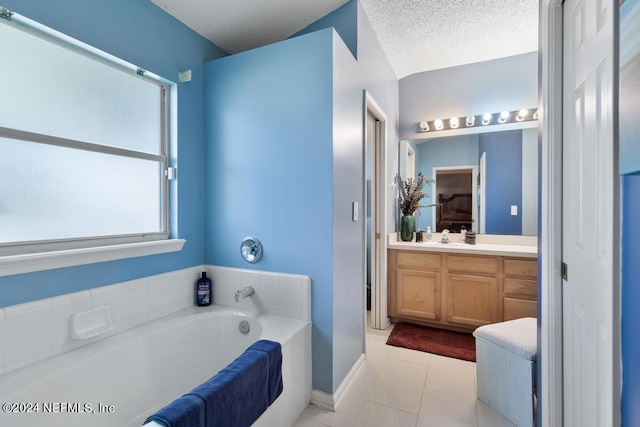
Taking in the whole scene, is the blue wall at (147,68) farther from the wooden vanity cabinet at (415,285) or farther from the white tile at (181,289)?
the wooden vanity cabinet at (415,285)

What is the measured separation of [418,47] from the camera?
269 cm

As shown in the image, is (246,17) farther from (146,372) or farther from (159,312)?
(146,372)

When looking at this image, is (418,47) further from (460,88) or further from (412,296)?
(412,296)

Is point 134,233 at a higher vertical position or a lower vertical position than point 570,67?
lower

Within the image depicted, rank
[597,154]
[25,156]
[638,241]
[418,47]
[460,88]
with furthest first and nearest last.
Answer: [460,88], [418,47], [25,156], [597,154], [638,241]

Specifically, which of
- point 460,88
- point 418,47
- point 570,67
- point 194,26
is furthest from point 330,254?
point 460,88

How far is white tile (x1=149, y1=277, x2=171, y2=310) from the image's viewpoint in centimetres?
175

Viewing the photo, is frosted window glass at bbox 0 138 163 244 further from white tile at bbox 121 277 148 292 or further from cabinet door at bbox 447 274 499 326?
cabinet door at bbox 447 274 499 326

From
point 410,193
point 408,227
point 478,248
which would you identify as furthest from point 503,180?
point 408,227

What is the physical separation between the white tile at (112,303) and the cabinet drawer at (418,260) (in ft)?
7.66

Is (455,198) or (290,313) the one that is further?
(455,198)

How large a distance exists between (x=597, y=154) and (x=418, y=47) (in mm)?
2249

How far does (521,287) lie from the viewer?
2.44m

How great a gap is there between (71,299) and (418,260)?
262 cm
